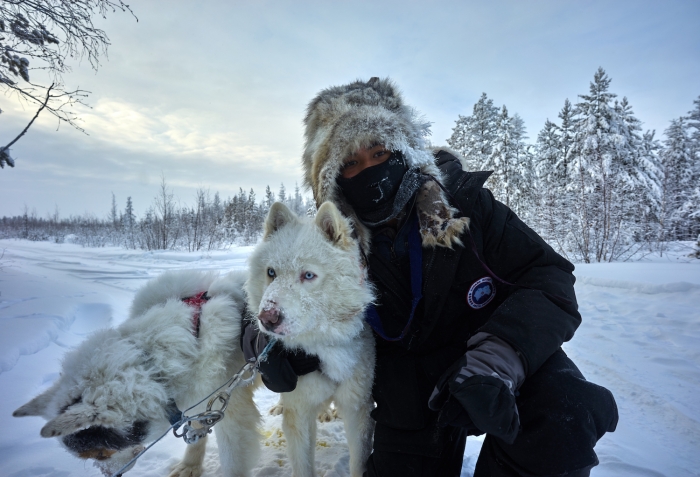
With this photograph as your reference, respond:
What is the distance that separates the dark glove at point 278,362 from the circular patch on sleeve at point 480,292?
3.75 feet

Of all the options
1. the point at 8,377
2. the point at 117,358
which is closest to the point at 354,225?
the point at 117,358

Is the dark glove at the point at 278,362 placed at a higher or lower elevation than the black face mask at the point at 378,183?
lower

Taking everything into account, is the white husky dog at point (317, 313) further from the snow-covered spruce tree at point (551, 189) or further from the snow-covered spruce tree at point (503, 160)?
the snow-covered spruce tree at point (503, 160)

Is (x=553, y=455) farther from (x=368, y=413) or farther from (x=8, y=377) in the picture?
(x=8, y=377)

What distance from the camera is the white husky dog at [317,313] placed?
6.15 ft

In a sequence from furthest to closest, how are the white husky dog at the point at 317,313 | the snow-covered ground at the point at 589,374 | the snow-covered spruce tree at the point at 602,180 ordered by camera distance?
the snow-covered spruce tree at the point at 602,180, the snow-covered ground at the point at 589,374, the white husky dog at the point at 317,313

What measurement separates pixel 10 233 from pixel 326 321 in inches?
2103

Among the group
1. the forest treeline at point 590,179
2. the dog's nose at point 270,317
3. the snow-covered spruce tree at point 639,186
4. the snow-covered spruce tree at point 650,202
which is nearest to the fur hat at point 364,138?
the dog's nose at point 270,317

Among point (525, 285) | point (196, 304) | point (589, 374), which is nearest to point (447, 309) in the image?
point (525, 285)

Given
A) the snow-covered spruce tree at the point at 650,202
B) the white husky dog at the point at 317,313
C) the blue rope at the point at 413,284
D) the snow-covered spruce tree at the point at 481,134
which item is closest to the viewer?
the white husky dog at the point at 317,313

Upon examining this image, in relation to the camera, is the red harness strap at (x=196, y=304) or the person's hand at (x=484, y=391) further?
the red harness strap at (x=196, y=304)

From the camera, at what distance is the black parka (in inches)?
78.2

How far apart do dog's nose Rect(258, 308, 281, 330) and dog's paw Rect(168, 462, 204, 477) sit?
67.8 inches

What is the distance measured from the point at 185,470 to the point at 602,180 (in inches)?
755
